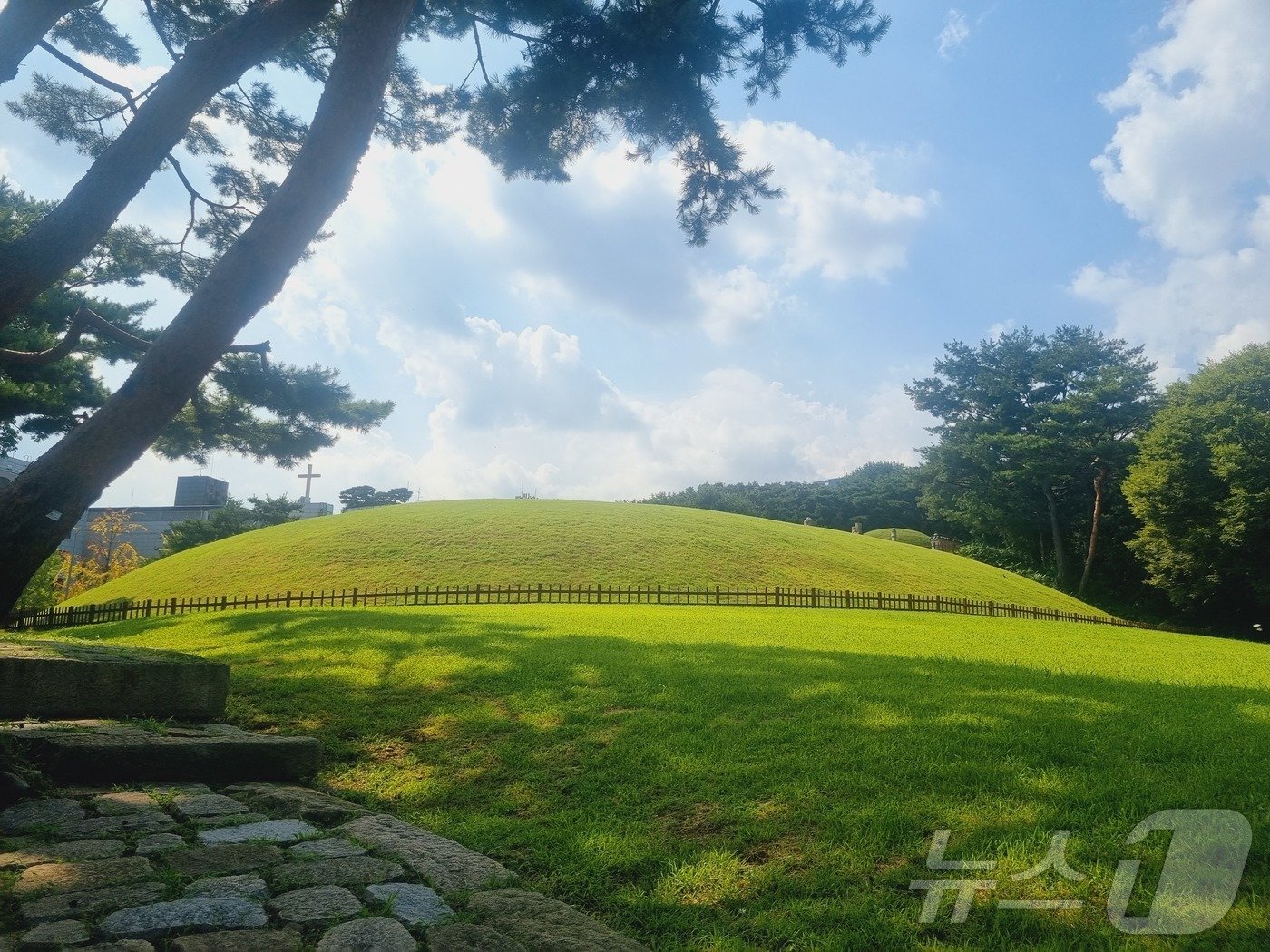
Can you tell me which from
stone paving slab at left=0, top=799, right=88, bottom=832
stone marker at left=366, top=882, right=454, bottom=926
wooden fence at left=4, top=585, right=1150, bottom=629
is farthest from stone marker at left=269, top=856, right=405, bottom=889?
wooden fence at left=4, top=585, right=1150, bottom=629

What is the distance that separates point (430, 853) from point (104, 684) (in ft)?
13.0

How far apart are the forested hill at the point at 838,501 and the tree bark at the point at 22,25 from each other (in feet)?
189

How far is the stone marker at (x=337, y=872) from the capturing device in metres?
3.28

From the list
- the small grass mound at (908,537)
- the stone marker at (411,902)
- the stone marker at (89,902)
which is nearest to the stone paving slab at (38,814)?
the stone marker at (89,902)

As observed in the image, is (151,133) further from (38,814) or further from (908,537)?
(908,537)

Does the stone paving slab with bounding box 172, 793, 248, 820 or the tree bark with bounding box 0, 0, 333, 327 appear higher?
the tree bark with bounding box 0, 0, 333, 327

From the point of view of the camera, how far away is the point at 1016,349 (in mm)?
53906

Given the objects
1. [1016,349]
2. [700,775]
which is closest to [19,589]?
[700,775]

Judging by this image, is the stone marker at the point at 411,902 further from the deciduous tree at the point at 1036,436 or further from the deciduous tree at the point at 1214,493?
the deciduous tree at the point at 1036,436

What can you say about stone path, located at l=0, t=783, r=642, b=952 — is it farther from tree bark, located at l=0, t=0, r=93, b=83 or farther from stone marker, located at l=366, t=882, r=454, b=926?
tree bark, located at l=0, t=0, r=93, b=83

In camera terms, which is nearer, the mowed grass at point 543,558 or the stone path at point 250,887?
the stone path at point 250,887

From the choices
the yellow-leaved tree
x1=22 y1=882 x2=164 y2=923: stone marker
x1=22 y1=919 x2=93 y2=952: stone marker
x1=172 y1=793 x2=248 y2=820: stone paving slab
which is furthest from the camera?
the yellow-leaved tree

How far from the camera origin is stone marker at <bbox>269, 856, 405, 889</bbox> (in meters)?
3.28

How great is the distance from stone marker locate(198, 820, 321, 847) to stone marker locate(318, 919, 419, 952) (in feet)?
4.13
